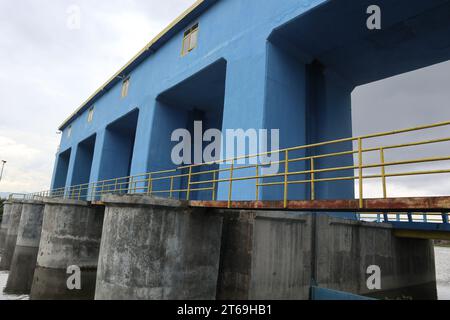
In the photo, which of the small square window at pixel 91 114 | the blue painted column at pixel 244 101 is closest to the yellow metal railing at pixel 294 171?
the blue painted column at pixel 244 101

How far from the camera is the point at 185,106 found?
17.4m

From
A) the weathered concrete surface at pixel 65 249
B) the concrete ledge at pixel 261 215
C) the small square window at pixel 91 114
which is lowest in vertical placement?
the weathered concrete surface at pixel 65 249

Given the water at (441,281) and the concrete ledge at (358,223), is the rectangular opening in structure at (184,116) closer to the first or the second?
the concrete ledge at (358,223)

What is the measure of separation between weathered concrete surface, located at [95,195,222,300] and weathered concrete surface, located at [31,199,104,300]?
6.63 metres

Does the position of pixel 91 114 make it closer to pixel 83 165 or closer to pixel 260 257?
pixel 83 165

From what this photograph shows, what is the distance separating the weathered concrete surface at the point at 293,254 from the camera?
26.6 ft

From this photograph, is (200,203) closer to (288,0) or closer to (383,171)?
(383,171)

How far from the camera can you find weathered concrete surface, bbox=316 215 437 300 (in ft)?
36.0

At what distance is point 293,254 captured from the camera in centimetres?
918

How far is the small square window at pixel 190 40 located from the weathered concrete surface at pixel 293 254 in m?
9.05

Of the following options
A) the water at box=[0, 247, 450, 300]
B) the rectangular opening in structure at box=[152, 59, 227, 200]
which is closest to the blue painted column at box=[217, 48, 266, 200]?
the rectangular opening in structure at box=[152, 59, 227, 200]

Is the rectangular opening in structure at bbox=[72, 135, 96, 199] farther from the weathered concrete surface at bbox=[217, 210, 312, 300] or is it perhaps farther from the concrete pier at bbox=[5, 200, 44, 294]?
the weathered concrete surface at bbox=[217, 210, 312, 300]

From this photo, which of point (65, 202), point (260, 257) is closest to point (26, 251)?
point (65, 202)
